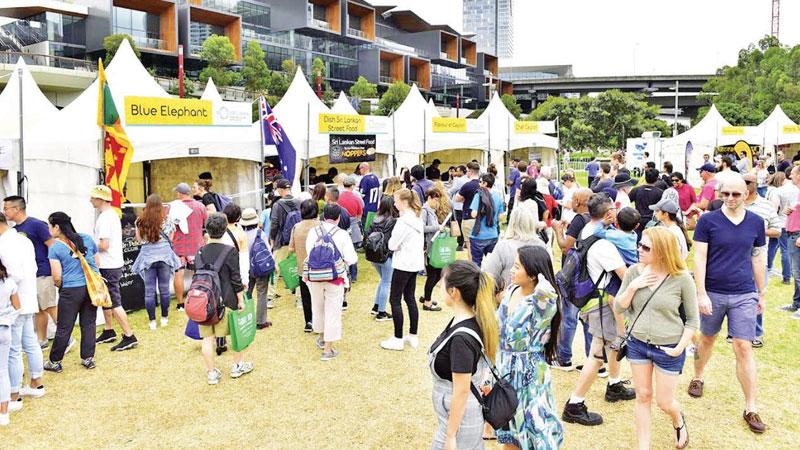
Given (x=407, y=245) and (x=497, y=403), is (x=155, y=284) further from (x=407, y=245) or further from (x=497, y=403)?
(x=497, y=403)

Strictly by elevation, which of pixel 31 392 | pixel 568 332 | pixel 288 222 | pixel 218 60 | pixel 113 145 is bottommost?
pixel 31 392

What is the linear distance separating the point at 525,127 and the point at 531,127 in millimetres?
395

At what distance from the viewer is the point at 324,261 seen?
5.46 metres

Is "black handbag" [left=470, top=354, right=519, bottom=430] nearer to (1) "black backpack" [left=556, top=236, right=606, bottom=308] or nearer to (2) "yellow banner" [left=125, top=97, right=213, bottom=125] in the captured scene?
(1) "black backpack" [left=556, top=236, right=606, bottom=308]

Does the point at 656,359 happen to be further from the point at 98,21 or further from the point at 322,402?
the point at 98,21

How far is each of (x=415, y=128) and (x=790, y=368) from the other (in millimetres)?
10484

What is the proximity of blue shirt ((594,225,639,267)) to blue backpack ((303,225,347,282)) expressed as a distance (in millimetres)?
2325

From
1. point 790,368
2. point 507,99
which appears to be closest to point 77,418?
point 790,368

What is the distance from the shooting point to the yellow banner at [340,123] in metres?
11.8

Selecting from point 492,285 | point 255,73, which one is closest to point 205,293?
point 492,285

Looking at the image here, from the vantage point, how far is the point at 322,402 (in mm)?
4812

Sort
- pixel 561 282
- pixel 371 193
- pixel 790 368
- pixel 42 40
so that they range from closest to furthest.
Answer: pixel 561 282
pixel 790 368
pixel 371 193
pixel 42 40

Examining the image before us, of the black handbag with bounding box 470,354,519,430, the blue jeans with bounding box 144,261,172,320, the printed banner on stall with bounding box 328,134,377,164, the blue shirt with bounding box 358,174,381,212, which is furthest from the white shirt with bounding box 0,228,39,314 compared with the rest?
the printed banner on stall with bounding box 328,134,377,164

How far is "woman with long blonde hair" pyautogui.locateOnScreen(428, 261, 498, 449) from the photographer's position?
2.62 metres
